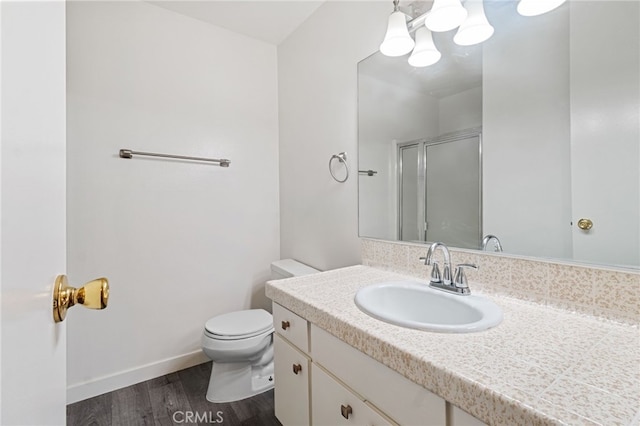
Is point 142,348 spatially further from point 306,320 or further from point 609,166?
point 609,166

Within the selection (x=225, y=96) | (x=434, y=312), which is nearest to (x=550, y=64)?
(x=434, y=312)

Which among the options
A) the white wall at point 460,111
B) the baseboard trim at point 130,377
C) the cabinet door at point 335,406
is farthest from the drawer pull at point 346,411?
the baseboard trim at point 130,377

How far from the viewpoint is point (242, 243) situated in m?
2.23

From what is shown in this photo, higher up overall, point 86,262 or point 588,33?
point 588,33

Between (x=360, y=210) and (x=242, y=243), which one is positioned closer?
(x=360, y=210)

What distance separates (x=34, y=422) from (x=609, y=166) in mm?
1322

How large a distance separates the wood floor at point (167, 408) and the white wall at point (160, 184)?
0.10 m

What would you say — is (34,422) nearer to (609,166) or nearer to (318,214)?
(609,166)

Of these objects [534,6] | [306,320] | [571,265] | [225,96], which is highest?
[225,96]

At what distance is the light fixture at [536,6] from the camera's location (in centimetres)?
95

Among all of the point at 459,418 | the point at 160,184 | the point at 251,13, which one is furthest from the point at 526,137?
the point at 160,184

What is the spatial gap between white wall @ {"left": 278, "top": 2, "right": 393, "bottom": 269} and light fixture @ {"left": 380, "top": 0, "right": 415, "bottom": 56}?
0.18 meters

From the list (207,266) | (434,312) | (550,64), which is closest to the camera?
(550,64)

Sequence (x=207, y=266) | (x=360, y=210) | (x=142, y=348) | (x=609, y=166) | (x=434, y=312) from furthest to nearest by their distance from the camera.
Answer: (x=207, y=266) < (x=142, y=348) < (x=360, y=210) < (x=434, y=312) < (x=609, y=166)
